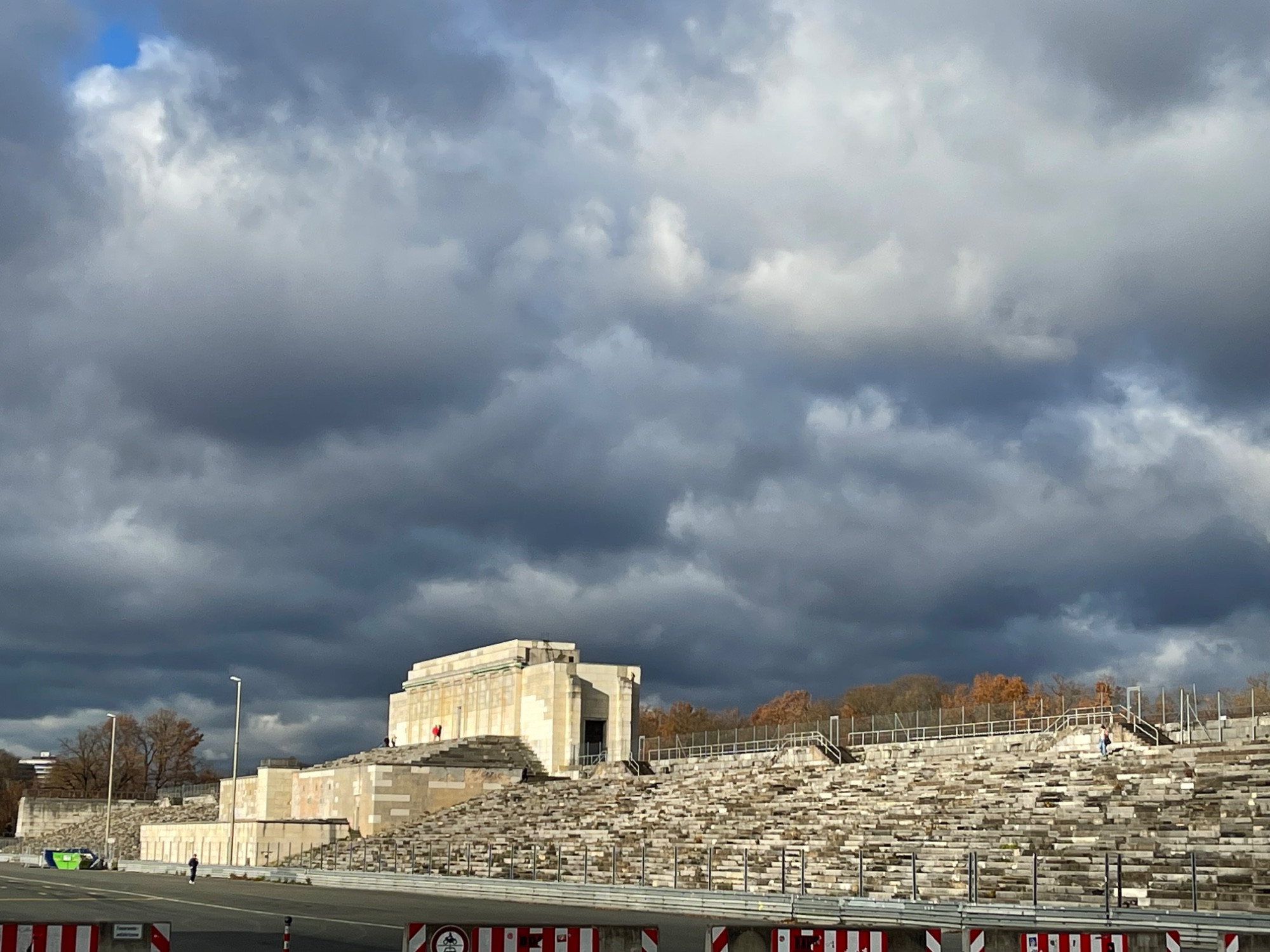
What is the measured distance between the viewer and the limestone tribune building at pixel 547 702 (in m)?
82.1

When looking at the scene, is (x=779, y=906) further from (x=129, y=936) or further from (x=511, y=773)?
(x=511, y=773)

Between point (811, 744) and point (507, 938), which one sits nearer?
point (507, 938)

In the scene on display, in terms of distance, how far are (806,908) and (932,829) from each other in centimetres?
714

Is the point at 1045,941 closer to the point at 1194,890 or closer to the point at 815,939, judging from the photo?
the point at 815,939

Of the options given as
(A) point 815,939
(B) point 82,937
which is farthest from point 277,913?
(A) point 815,939

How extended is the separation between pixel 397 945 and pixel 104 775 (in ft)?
455

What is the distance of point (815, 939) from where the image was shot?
16.4m

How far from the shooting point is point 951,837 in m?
42.6

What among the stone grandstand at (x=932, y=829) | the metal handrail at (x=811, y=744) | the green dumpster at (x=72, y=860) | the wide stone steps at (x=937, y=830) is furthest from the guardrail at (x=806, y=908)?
the green dumpster at (x=72, y=860)

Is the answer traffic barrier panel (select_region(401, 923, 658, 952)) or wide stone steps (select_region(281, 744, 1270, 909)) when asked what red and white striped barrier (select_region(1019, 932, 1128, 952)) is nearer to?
traffic barrier panel (select_region(401, 923, 658, 952))

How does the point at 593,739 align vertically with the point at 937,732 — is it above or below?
below

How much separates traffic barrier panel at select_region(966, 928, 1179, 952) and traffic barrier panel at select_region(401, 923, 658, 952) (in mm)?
4209

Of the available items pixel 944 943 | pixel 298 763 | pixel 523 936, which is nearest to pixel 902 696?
pixel 298 763

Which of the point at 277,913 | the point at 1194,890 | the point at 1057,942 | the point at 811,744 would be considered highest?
the point at 811,744
